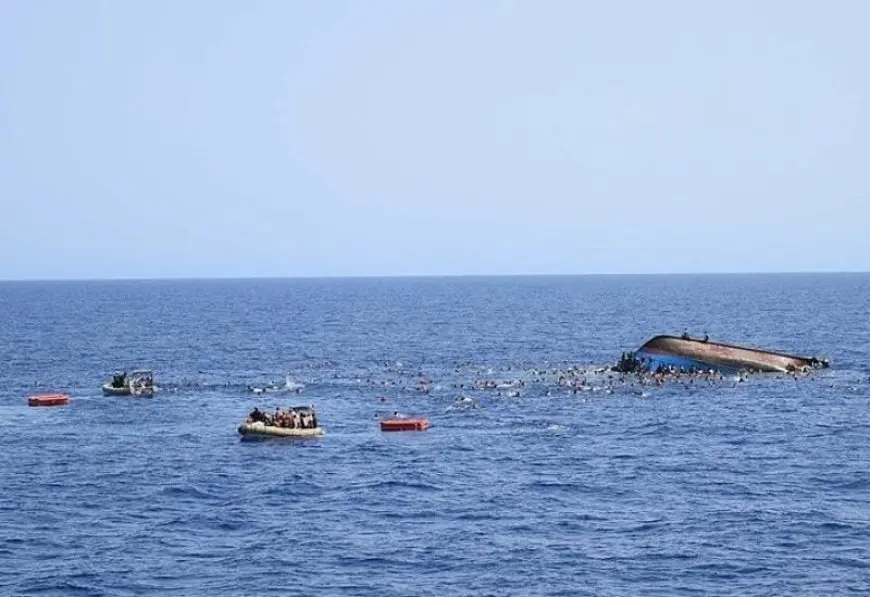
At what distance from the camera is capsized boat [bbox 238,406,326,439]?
285 ft

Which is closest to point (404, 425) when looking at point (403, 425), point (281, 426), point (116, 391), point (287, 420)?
point (403, 425)

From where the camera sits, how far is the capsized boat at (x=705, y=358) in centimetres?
12306

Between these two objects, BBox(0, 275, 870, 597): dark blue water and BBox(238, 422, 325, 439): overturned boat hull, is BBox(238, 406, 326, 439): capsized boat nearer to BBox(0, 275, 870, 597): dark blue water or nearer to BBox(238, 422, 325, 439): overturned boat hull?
BBox(238, 422, 325, 439): overturned boat hull

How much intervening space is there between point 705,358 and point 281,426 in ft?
166

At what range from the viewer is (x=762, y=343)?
166625mm

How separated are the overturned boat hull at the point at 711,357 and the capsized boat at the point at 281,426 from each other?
150ft

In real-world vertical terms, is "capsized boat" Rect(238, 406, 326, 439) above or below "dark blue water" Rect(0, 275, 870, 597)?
above

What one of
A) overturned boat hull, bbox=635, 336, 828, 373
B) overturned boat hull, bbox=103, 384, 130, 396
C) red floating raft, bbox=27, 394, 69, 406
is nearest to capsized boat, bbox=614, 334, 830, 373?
overturned boat hull, bbox=635, 336, 828, 373

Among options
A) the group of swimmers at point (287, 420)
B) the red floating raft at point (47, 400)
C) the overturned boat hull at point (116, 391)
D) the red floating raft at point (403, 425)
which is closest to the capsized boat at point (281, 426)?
the group of swimmers at point (287, 420)

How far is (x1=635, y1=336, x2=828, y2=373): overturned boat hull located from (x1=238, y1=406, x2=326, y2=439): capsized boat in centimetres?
4585

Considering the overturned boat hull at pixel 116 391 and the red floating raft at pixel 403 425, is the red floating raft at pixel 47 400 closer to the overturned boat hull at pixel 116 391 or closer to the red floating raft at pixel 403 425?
the overturned boat hull at pixel 116 391

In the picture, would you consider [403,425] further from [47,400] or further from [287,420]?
[47,400]

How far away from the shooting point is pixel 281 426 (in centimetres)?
8769

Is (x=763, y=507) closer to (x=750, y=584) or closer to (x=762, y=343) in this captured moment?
(x=750, y=584)
